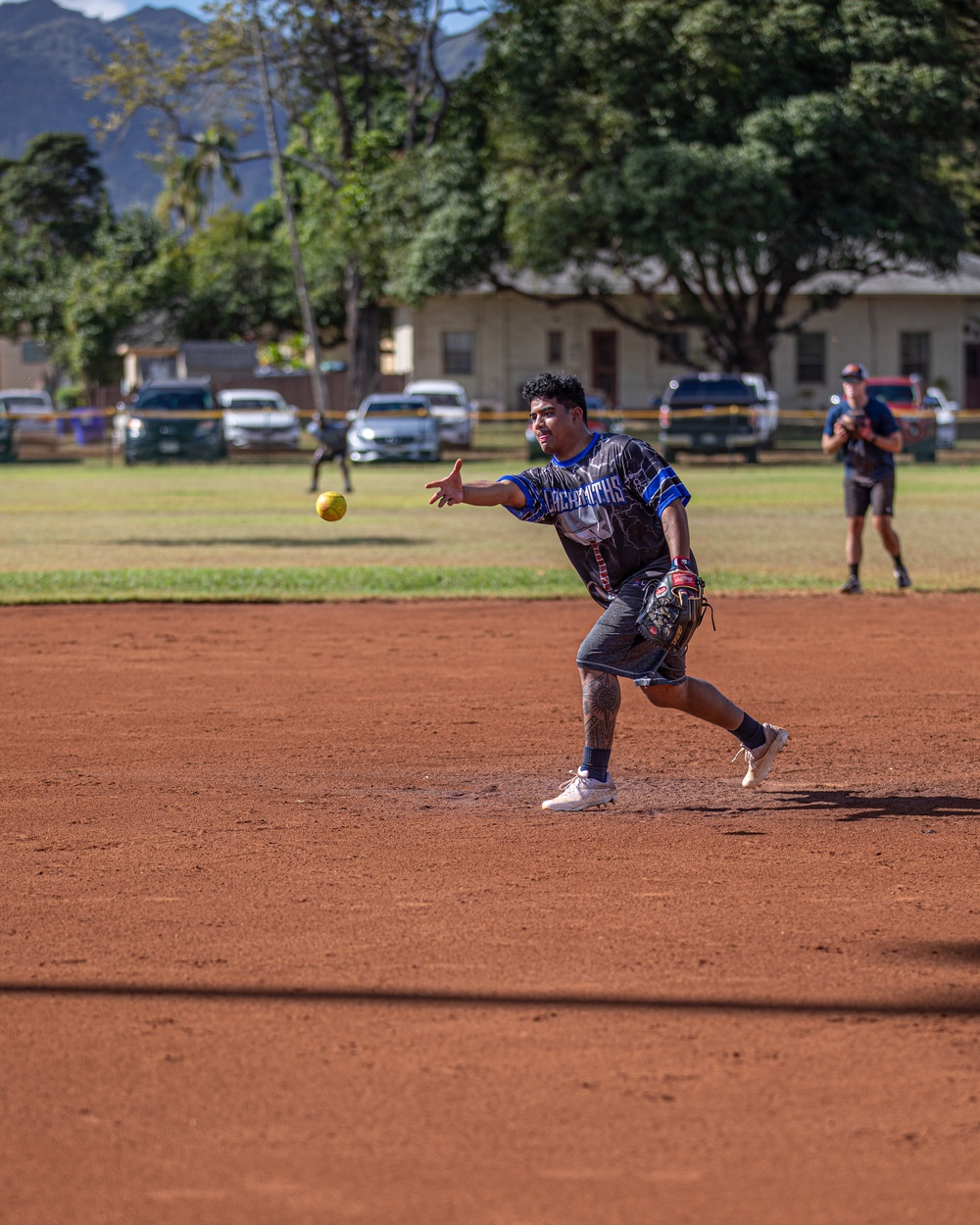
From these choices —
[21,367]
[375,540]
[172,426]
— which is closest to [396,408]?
[172,426]

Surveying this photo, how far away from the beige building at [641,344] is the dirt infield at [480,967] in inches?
1719

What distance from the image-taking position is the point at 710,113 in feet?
123

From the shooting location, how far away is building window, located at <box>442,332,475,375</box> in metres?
52.6

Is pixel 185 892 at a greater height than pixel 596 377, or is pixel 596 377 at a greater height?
pixel 596 377

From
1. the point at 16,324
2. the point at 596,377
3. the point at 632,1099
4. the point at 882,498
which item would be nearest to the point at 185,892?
the point at 632,1099

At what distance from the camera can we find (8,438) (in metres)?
38.7

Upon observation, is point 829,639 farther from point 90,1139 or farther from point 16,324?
point 16,324

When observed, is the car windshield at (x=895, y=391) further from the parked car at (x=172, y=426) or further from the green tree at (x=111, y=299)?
the green tree at (x=111, y=299)

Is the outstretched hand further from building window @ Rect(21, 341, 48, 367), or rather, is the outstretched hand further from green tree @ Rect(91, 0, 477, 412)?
building window @ Rect(21, 341, 48, 367)

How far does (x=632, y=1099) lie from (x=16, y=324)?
241 feet

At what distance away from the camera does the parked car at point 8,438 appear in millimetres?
38469

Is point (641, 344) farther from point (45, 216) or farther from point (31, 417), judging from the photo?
point (45, 216)

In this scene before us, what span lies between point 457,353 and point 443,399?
889 centimetres

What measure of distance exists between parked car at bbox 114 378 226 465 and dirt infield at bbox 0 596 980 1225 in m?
28.3
